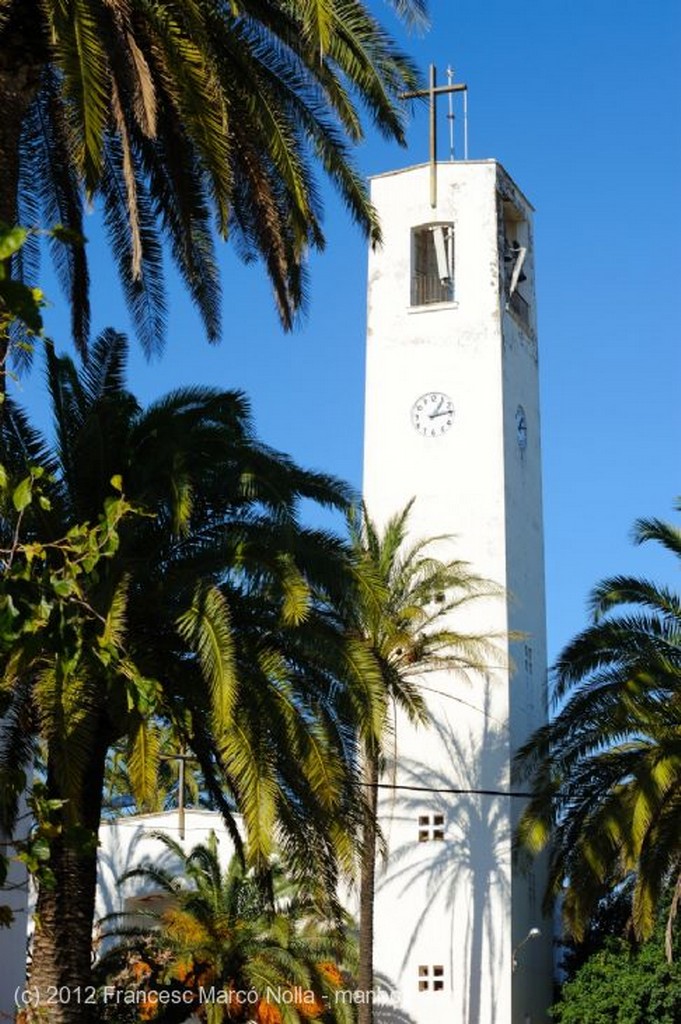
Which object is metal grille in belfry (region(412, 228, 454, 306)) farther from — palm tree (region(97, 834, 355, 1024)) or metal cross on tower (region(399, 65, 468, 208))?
palm tree (region(97, 834, 355, 1024))

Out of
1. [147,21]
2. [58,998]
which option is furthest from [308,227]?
[58,998]

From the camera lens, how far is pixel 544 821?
2920 centimetres

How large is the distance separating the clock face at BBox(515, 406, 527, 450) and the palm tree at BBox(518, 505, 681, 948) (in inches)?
393

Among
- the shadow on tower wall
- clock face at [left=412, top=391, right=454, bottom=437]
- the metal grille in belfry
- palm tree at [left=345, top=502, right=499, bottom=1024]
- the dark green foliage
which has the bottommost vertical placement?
the dark green foliage

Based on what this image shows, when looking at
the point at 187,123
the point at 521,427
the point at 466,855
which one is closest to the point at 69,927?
the point at 187,123

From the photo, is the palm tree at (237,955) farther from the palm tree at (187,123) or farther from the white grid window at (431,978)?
the palm tree at (187,123)

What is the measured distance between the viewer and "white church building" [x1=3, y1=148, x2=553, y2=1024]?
3328cm

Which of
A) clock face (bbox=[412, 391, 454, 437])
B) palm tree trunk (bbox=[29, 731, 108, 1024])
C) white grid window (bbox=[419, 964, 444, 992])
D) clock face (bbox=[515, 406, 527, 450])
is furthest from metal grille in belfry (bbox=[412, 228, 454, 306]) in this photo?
palm tree trunk (bbox=[29, 731, 108, 1024])

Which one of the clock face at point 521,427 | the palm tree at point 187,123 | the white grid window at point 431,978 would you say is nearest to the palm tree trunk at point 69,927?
the palm tree at point 187,123

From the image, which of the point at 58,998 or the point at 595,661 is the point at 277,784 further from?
the point at 595,661

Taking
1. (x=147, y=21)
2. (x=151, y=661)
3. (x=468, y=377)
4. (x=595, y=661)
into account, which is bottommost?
(x=151, y=661)

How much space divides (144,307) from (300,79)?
298 centimetres

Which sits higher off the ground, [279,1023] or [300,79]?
[300,79]

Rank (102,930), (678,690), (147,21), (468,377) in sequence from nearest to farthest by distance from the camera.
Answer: (147,21) < (678,690) < (102,930) < (468,377)
